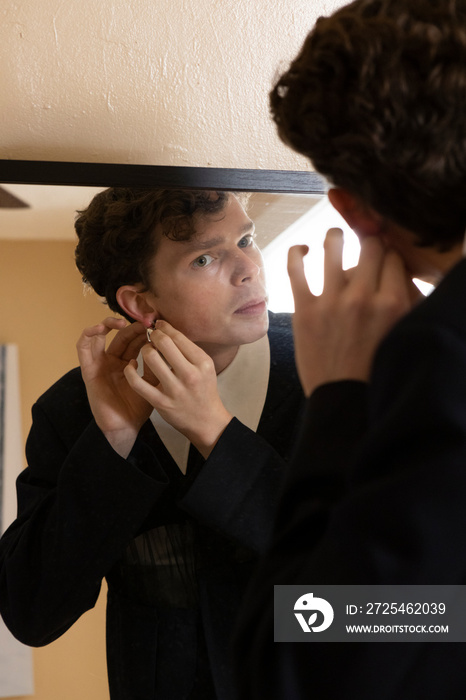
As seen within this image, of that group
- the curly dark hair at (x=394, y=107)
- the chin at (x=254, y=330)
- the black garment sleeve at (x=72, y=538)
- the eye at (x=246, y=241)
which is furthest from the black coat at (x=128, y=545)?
the curly dark hair at (x=394, y=107)

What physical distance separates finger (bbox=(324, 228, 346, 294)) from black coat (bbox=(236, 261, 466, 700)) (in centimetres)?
10

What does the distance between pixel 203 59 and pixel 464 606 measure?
2.44 ft

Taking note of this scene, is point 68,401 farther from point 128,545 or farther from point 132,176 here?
point 132,176

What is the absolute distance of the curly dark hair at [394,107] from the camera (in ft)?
1.49

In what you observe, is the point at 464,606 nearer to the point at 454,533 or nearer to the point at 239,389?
the point at 454,533

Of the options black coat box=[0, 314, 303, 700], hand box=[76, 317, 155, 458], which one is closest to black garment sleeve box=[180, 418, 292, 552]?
black coat box=[0, 314, 303, 700]

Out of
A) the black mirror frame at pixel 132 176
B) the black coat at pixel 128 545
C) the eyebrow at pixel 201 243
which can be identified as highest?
the black mirror frame at pixel 132 176

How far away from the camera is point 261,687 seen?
442 millimetres

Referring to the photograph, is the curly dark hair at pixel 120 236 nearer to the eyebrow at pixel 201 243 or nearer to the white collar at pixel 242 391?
the eyebrow at pixel 201 243

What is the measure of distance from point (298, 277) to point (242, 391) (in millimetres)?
316

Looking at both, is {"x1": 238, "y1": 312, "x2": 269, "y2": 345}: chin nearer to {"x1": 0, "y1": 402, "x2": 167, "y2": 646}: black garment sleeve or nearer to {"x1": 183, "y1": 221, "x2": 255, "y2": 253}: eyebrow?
{"x1": 183, "y1": 221, "x2": 255, "y2": 253}: eyebrow

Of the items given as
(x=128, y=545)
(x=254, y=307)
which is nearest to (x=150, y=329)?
(x=254, y=307)

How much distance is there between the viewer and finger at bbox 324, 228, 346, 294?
549mm

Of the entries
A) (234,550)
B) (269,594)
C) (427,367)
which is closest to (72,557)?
(234,550)
